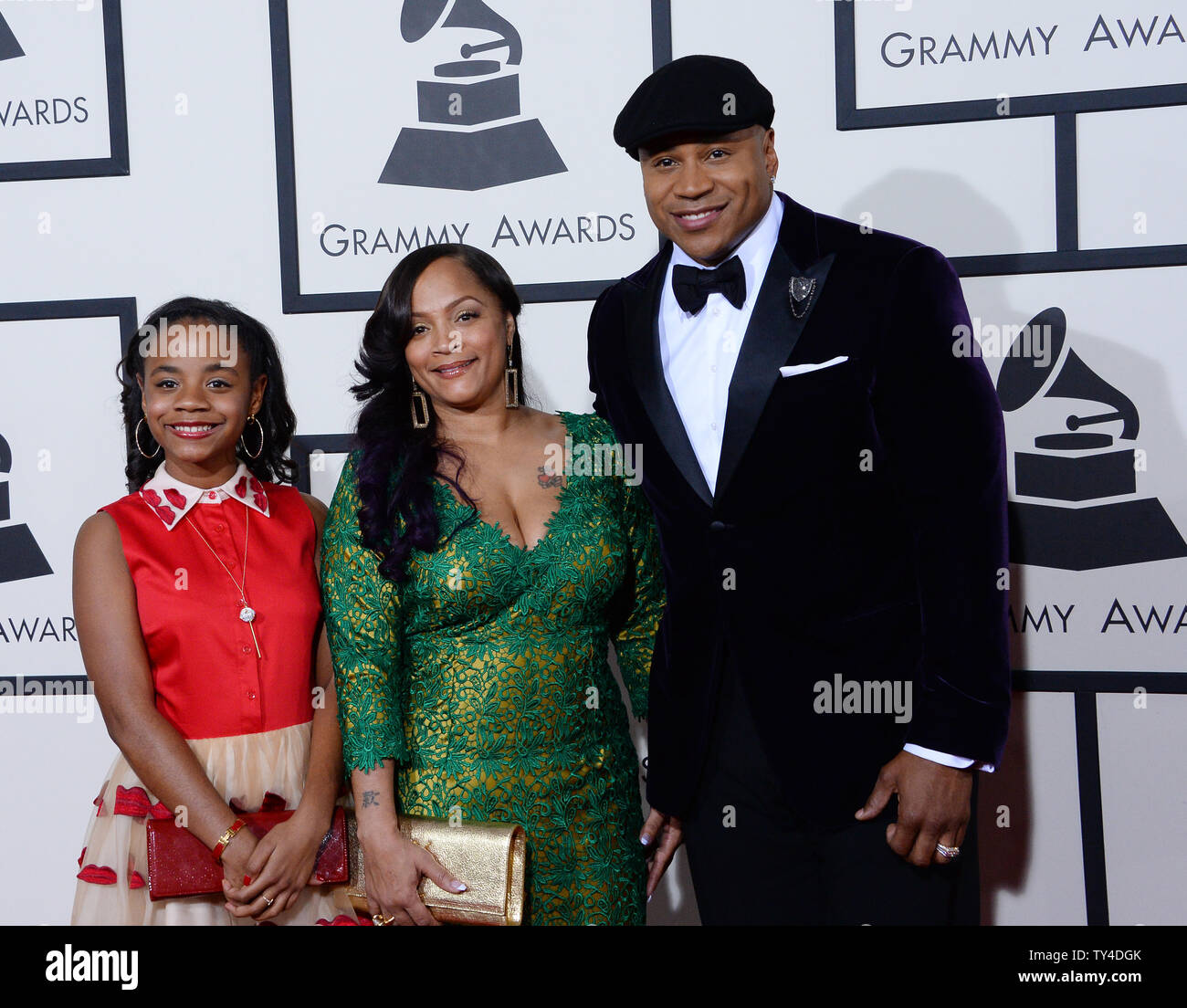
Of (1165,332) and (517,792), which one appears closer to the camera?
(517,792)

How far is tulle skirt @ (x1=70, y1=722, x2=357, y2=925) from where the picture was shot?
72.5 inches

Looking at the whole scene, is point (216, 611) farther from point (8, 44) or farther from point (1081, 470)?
point (1081, 470)

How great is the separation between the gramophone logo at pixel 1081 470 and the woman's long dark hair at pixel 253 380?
1566mm

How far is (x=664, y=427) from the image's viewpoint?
170cm

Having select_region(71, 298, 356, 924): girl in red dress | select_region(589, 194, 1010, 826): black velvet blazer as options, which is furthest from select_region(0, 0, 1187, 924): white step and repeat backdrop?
select_region(589, 194, 1010, 826): black velvet blazer

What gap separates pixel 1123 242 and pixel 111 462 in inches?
96.5

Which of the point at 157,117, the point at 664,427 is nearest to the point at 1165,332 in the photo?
the point at 664,427

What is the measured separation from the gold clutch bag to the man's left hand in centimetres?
54

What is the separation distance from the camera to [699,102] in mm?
1649

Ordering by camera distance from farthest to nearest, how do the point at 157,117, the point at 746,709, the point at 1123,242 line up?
the point at 157,117
the point at 1123,242
the point at 746,709

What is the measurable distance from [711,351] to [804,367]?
168mm

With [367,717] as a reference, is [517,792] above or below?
below
